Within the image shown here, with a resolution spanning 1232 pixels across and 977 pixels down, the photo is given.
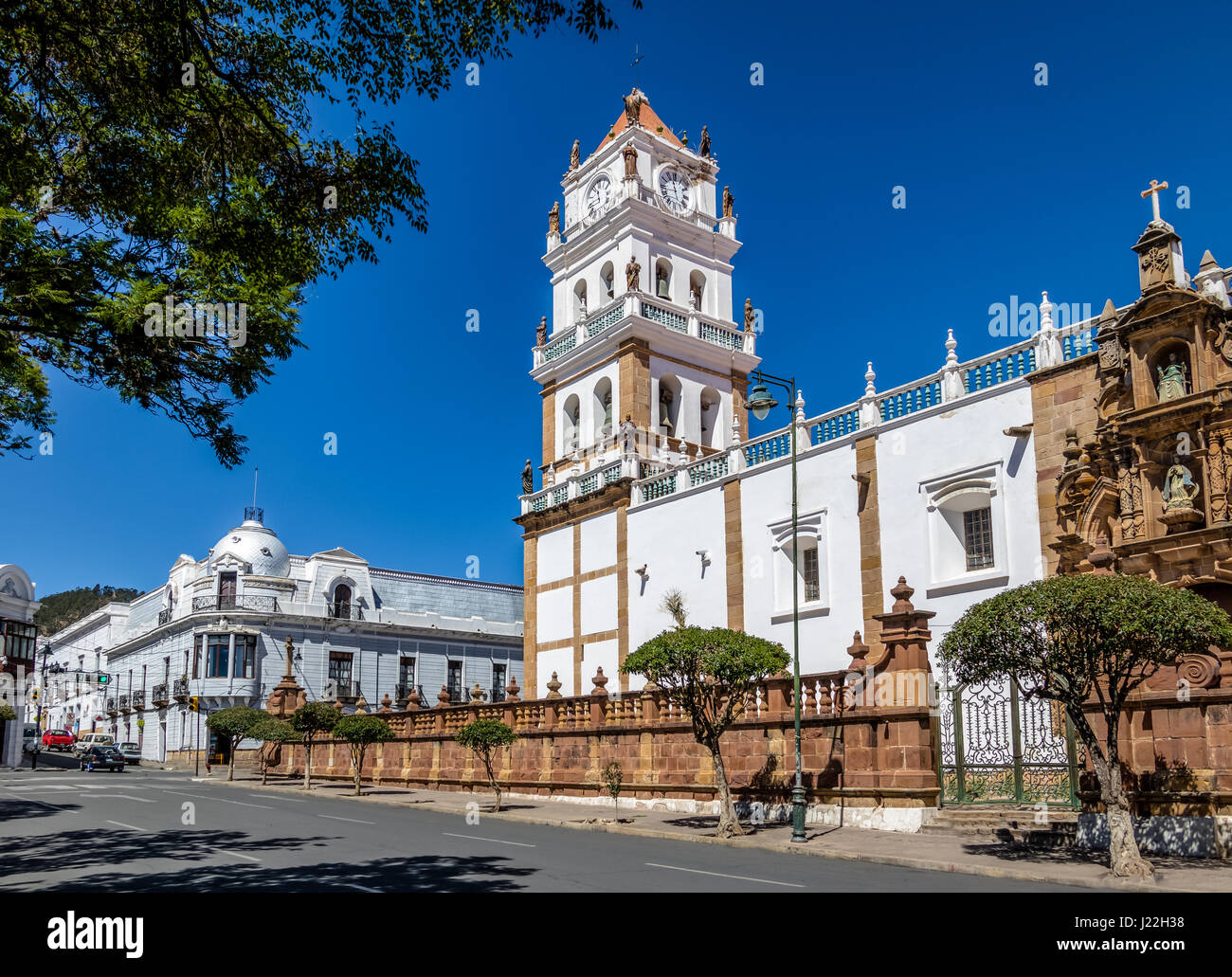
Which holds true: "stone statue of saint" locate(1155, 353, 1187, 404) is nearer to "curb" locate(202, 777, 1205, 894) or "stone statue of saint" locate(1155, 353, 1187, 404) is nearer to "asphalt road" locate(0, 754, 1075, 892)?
"curb" locate(202, 777, 1205, 894)

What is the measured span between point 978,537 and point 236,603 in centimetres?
4332

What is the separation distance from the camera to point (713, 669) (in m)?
19.0

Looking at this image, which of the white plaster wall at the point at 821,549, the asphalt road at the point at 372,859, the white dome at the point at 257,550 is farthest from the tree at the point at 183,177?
the white dome at the point at 257,550

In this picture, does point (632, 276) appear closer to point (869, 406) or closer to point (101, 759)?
point (869, 406)

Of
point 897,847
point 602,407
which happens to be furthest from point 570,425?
point 897,847

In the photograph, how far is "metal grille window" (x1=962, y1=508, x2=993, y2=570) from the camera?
2292 cm

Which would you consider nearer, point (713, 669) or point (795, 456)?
point (713, 669)

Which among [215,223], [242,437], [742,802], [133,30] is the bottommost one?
[742,802]

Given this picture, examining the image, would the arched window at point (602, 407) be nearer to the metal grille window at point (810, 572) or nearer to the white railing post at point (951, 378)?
the metal grille window at point (810, 572)
